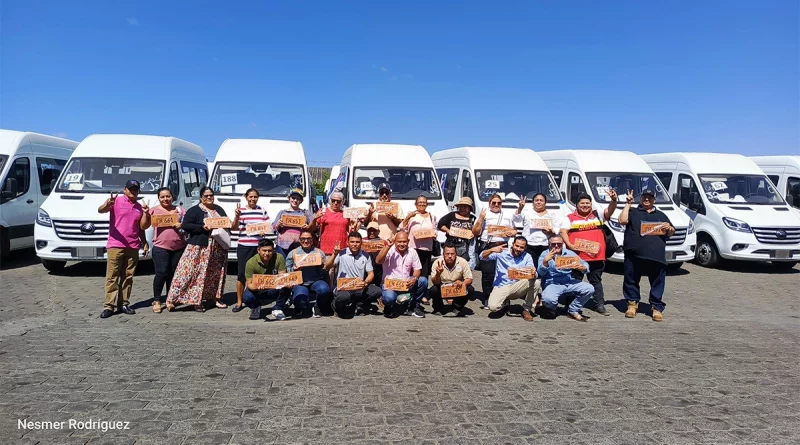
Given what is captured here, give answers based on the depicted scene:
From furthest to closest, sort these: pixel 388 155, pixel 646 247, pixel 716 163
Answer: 1. pixel 716 163
2. pixel 388 155
3. pixel 646 247

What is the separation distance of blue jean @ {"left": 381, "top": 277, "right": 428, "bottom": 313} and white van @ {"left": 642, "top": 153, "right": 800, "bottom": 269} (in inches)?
317

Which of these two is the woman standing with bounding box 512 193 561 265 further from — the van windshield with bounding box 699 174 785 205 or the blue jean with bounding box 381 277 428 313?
the van windshield with bounding box 699 174 785 205

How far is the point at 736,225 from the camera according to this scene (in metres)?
11.2

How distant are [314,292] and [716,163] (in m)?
10.7

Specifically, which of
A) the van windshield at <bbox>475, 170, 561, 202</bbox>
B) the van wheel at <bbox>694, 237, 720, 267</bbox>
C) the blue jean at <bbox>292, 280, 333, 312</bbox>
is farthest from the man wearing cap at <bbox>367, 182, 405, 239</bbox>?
the van wheel at <bbox>694, 237, 720, 267</bbox>

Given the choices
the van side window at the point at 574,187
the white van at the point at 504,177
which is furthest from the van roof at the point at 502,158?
the van side window at the point at 574,187

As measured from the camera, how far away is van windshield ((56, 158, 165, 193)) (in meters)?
9.78

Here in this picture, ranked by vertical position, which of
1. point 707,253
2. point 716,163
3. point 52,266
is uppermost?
point 716,163

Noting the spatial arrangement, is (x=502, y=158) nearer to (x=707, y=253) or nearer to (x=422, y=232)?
(x=422, y=232)

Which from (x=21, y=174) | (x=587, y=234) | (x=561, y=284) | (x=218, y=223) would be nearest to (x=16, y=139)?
(x=21, y=174)

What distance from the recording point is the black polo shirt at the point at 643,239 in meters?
7.14

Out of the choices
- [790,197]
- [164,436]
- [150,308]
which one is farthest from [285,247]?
[790,197]

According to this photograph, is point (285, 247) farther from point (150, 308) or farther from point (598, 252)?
point (598, 252)

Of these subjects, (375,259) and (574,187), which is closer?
(375,259)
